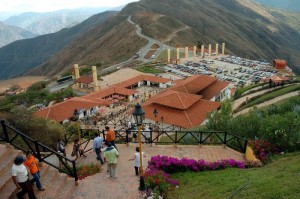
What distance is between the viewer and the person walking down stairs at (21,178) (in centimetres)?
757

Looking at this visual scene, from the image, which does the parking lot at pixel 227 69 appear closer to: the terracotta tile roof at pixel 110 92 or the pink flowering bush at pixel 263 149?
the terracotta tile roof at pixel 110 92

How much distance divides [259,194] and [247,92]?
94.0 ft

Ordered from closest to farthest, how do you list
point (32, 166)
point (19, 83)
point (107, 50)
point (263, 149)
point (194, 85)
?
point (32, 166), point (263, 149), point (194, 85), point (19, 83), point (107, 50)

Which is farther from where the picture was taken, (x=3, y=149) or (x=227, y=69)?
(x=227, y=69)

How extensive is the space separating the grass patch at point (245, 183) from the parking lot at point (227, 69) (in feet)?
154

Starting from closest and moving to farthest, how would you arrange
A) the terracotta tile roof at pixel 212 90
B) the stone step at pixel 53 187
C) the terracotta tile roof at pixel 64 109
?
1. the stone step at pixel 53 187
2. the terracotta tile roof at pixel 64 109
3. the terracotta tile roof at pixel 212 90

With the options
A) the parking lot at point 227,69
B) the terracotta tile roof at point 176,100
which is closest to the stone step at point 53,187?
the terracotta tile roof at point 176,100

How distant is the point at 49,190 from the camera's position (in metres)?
8.96

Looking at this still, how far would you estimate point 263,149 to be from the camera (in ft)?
40.5

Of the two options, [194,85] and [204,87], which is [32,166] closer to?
[194,85]

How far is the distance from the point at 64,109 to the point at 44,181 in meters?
26.2

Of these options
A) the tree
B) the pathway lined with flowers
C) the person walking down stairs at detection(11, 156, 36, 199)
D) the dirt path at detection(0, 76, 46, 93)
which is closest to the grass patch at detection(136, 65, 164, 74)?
the dirt path at detection(0, 76, 46, 93)

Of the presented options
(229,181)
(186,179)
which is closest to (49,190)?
(186,179)

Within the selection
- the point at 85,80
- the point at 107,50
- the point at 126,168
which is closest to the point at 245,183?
the point at 126,168
